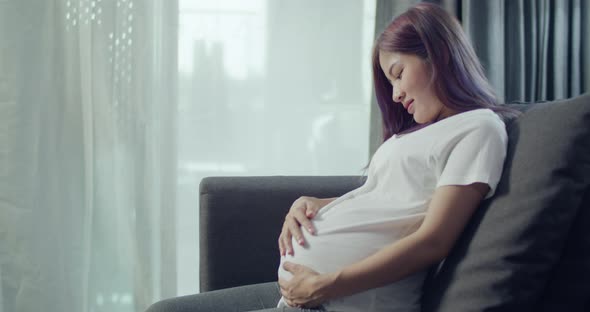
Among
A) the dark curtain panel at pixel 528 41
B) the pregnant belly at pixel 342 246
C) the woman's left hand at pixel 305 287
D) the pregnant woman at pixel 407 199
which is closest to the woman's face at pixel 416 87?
the pregnant woman at pixel 407 199

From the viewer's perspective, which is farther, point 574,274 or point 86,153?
point 86,153

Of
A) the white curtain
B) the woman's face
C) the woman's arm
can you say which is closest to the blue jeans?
the woman's arm

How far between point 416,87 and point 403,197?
8.8 inches

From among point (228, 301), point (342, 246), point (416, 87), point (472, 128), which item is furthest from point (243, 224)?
point (472, 128)

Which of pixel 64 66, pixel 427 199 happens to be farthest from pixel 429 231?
pixel 64 66

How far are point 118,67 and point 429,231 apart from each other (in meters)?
1.32

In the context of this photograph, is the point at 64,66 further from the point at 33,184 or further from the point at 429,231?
the point at 429,231

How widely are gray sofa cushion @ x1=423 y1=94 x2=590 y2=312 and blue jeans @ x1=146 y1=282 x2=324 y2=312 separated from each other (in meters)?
0.44

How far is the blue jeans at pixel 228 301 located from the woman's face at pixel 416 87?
0.49 m

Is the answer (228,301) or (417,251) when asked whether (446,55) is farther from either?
(228,301)

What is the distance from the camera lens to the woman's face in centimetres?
103

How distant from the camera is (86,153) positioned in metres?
1.81

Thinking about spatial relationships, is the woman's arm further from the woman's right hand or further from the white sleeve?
the woman's right hand

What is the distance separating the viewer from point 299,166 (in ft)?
6.64
